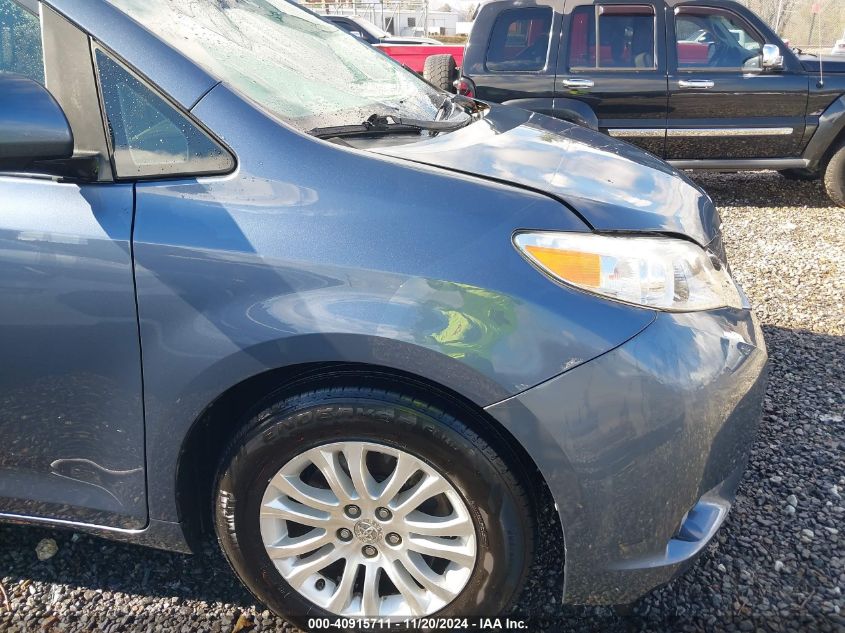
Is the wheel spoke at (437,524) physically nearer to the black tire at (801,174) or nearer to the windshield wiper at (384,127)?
the windshield wiper at (384,127)

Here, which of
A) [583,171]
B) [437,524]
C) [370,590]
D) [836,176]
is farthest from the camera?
[836,176]

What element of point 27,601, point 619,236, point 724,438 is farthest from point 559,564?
point 27,601

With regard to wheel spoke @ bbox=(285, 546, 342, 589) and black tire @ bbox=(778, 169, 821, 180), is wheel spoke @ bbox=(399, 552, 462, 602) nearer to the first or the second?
wheel spoke @ bbox=(285, 546, 342, 589)

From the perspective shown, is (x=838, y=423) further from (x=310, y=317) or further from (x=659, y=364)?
(x=310, y=317)

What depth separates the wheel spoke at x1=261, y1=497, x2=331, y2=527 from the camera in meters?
1.77

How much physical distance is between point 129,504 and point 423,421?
0.85m

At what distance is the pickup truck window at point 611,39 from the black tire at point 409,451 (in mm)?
5453

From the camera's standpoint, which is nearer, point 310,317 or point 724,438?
point 310,317

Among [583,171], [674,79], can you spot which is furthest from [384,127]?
[674,79]

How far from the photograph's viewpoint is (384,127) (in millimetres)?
2012

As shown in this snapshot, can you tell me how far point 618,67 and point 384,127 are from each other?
492 cm

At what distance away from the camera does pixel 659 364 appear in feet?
5.18

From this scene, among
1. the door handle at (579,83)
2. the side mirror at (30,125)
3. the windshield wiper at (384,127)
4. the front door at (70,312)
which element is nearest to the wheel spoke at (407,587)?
the front door at (70,312)

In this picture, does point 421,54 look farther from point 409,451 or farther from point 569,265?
point 409,451
